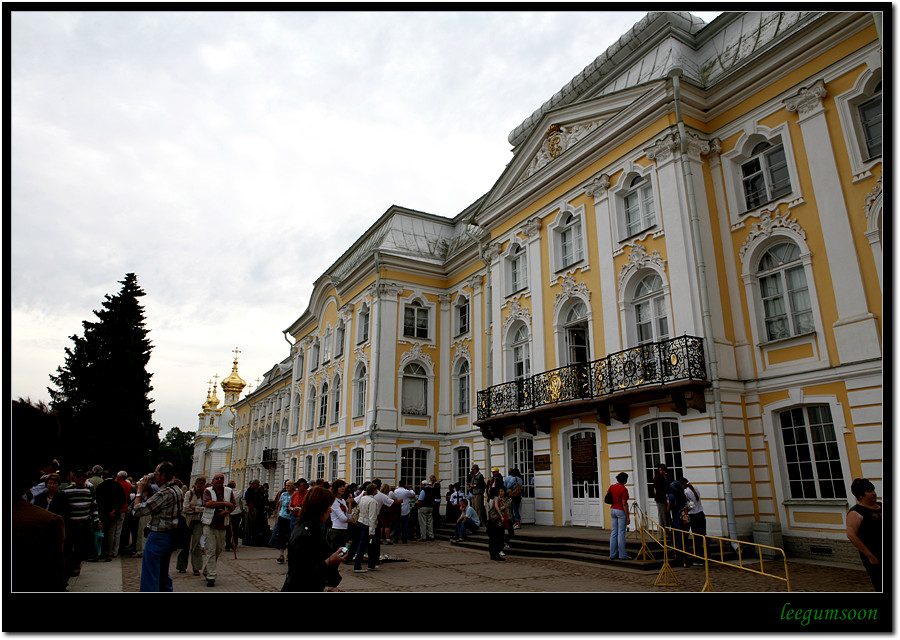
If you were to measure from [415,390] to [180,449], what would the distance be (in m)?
73.7

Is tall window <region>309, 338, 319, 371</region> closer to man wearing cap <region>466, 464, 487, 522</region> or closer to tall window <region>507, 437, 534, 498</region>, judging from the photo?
tall window <region>507, 437, 534, 498</region>

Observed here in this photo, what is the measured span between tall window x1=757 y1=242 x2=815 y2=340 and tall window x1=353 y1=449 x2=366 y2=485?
54.2ft

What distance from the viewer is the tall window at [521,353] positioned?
61.6 feet

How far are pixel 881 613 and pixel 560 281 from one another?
14.3 m

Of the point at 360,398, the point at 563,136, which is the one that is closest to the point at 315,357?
the point at 360,398

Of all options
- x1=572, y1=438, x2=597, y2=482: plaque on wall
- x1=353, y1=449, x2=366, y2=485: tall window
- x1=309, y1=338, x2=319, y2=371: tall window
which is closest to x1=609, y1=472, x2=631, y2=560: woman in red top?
x1=572, y1=438, x2=597, y2=482: plaque on wall

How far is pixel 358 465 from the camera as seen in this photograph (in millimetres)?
24609

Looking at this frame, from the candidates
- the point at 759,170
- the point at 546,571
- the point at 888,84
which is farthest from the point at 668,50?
the point at 546,571

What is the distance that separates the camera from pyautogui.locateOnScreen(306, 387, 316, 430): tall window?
3116 centimetres

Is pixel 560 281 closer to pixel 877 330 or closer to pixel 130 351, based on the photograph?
pixel 877 330

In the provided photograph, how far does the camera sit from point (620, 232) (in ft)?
51.5

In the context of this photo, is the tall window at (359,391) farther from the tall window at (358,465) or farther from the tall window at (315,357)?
the tall window at (315,357)

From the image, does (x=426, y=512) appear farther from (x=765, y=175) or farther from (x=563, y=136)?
(x=765, y=175)

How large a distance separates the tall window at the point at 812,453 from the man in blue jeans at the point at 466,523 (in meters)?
7.88
